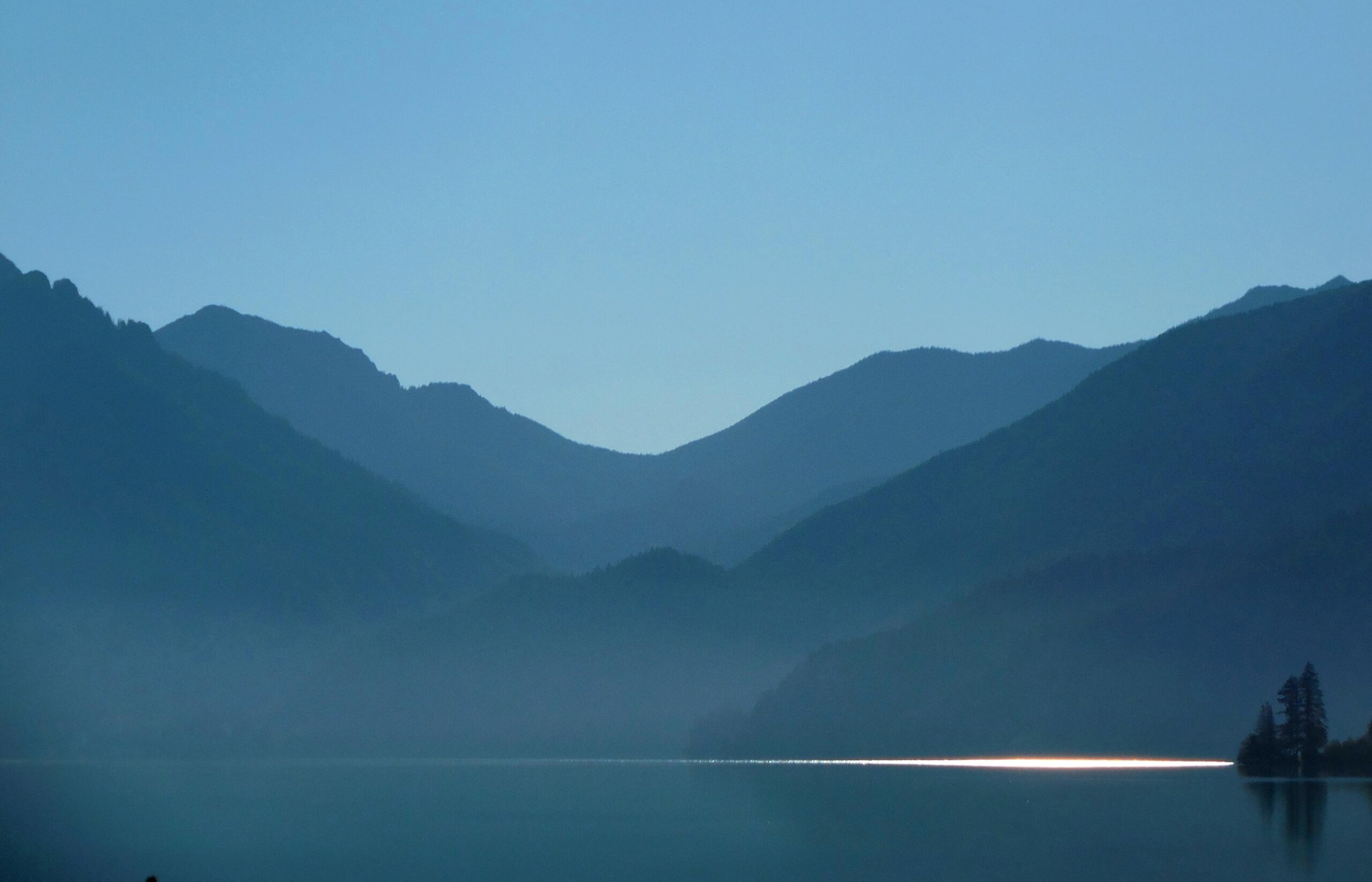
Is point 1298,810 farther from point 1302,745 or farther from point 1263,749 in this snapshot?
point 1263,749

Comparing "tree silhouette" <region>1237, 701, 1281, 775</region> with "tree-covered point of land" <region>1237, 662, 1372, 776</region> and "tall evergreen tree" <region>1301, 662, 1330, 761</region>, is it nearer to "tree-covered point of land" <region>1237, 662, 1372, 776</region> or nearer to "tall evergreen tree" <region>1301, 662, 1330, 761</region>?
"tree-covered point of land" <region>1237, 662, 1372, 776</region>

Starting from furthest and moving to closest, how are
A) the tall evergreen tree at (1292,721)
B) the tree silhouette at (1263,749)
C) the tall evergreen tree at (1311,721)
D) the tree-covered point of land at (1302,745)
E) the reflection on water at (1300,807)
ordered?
the tree silhouette at (1263,749)
the tree-covered point of land at (1302,745)
the tall evergreen tree at (1311,721)
the tall evergreen tree at (1292,721)
the reflection on water at (1300,807)

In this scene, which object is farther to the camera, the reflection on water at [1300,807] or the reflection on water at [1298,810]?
the reflection on water at [1300,807]

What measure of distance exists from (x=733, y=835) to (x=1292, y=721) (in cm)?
7937

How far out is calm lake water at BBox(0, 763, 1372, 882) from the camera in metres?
86.7

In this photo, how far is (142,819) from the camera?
132 metres

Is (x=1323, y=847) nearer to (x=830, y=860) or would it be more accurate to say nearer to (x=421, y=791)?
(x=830, y=860)

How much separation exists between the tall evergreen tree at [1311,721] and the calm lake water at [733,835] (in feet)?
26.3

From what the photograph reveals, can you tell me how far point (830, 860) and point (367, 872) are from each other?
25.6 metres

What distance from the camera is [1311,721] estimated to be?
165 metres

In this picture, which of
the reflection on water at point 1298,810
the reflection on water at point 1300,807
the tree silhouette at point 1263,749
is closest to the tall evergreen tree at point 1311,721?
the tree silhouette at point 1263,749

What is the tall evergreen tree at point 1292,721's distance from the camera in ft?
533

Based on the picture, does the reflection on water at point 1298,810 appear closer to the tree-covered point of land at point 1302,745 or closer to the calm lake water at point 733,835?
the calm lake water at point 733,835

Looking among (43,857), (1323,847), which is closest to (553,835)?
(43,857)
